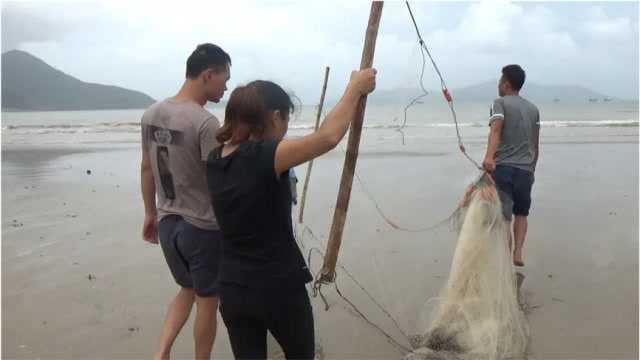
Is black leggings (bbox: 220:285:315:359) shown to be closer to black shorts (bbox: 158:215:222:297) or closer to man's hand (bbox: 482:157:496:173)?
black shorts (bbox: 158:215:222:297)

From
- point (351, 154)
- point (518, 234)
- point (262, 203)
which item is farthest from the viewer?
point (518, 234)

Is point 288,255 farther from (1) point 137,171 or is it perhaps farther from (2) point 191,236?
(1) point 137,171

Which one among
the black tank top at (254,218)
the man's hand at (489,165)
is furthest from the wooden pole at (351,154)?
the man's hand at (489,165)

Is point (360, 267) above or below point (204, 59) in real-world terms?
below

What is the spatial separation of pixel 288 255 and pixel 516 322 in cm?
177

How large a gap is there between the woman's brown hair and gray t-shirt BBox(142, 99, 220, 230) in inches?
27.7

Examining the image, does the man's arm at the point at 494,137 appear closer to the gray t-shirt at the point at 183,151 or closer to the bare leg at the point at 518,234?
the bare leg at the point at 518,234

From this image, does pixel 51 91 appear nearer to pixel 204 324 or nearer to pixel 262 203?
pixel 204 324

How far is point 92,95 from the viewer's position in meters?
144

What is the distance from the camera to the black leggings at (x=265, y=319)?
1878 mm

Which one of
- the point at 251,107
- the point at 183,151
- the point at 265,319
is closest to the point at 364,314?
the point at 183,151

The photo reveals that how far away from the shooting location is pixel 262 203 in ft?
5.98

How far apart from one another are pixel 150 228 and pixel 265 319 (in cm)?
147

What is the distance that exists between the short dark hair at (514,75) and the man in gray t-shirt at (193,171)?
97.4 inches
